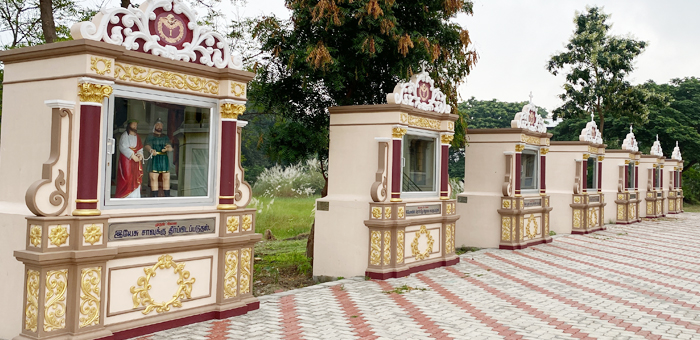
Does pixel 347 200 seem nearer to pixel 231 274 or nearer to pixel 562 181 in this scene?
pixel 231 274

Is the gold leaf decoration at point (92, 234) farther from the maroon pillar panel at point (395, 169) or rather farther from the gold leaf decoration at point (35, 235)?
the maroon pillar panel at point (395, 169)

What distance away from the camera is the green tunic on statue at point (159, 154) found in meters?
6.20

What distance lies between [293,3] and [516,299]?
5994 mm

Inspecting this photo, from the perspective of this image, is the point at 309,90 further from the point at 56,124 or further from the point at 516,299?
the point at 56,124

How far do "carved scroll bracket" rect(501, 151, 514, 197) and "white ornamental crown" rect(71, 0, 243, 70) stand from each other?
8.17 m

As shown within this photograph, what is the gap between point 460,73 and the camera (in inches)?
A: 488

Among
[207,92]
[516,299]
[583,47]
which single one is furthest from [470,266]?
[583,47]

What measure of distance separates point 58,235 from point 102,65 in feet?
4.93

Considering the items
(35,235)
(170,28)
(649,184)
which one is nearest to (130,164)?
(35,235)

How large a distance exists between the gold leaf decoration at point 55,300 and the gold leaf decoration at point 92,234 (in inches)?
12.1

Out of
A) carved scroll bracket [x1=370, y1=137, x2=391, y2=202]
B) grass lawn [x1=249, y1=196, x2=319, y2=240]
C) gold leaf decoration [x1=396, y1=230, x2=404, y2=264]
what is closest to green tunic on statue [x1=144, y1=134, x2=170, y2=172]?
carved scroll bracket [x1=370, y1=137, x2=391, y2=202]

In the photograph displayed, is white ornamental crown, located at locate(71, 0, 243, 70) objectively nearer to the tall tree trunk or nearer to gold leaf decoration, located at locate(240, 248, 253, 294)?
gold leaf decoration, located at locate(240, 248, 253, 294)

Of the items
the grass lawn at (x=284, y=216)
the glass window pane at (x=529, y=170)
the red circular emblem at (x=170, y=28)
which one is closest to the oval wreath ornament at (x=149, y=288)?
the red circular emblem at (x=170, y=28)

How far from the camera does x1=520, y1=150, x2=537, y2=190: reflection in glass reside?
564 inches
